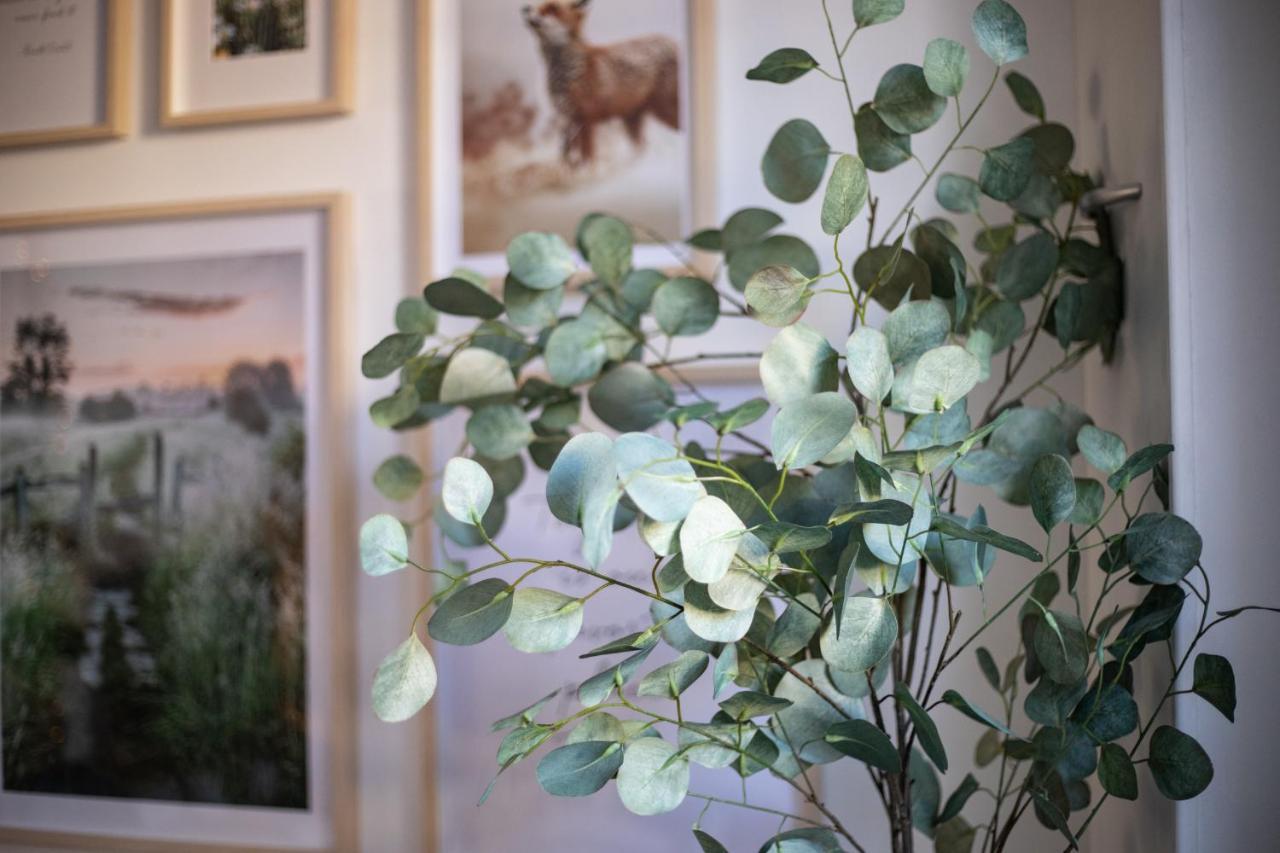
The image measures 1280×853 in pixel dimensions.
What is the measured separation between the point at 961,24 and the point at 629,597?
67cm

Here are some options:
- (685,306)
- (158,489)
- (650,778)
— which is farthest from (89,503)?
(650,778)

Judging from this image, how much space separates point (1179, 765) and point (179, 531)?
41.6 inches

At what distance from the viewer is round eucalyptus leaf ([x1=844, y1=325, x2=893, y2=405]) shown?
1.92 feet

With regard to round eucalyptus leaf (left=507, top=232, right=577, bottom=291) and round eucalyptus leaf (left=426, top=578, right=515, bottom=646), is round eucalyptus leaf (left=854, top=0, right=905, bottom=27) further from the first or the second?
round eucalyptus leaf (left=426, top=578, right=515, bottom=646)

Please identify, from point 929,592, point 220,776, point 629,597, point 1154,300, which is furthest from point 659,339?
point 220,776

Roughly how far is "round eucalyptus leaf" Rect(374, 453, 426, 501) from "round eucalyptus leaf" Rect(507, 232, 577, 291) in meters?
0.22

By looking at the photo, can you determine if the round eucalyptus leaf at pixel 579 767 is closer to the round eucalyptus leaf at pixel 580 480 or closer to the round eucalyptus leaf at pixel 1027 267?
the round eucalyptus leaf at pixel 580 480

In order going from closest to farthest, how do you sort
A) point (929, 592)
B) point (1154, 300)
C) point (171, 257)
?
point (1154, 300) < point (929, 592) < point (171, 257)

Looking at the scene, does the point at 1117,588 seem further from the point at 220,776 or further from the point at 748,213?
the point at 220,776

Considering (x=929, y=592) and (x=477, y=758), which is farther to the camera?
(x=477, y=758)

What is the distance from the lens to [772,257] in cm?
84

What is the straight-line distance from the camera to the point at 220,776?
4.08 ft

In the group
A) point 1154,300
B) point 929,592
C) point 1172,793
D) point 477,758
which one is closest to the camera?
point 1172,793

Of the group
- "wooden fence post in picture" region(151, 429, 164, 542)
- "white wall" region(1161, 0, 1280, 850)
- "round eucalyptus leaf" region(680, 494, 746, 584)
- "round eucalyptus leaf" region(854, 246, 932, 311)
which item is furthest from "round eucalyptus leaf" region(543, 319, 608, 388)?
"wooden fence post in picture" region(151, 429, 164, 542)
